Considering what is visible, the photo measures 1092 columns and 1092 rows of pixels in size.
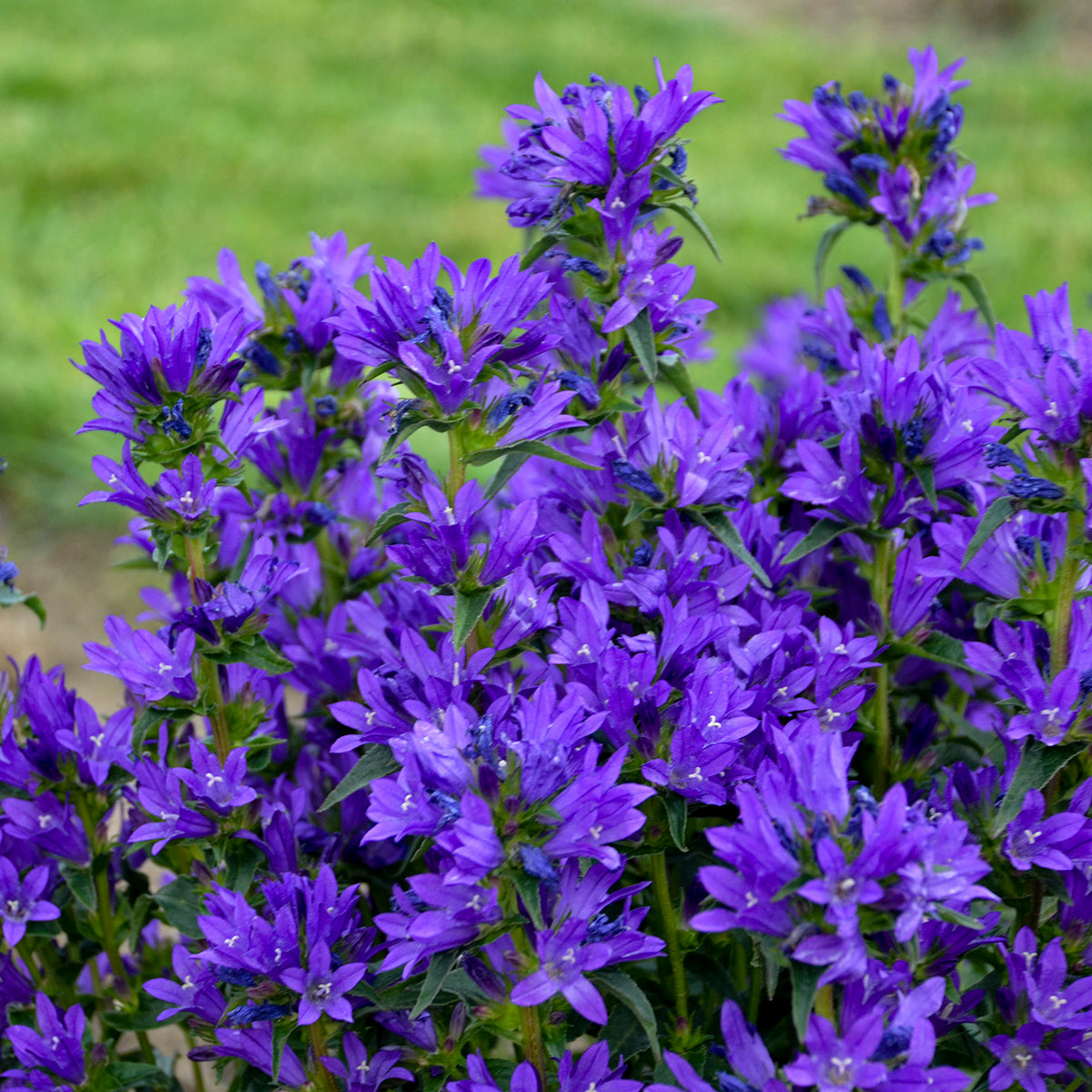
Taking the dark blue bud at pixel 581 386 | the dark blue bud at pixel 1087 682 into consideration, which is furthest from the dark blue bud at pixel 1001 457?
the dark blue bud at pixel 581 386

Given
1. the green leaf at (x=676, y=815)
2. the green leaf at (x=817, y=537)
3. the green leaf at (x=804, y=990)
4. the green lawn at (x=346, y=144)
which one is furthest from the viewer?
the green lawn at (x=346, y=144)

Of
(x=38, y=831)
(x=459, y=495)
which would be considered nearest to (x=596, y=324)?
(x=459, y=495)

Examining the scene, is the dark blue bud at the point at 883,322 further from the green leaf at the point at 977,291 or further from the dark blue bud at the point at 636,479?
the dark blue bud at the point at 636,479

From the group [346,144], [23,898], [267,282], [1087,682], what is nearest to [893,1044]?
[1087,682]

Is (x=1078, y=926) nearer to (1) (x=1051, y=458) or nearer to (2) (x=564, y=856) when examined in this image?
(1) (x=1051, y=458)

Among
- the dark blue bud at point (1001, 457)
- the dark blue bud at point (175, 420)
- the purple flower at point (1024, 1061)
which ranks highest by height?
the dark blue bud at point (175, 420)

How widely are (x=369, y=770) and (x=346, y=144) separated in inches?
234

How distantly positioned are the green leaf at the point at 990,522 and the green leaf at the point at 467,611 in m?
0.47

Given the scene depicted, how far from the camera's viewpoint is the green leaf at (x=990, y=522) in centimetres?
Answer: 126

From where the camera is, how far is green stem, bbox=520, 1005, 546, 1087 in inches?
48.6

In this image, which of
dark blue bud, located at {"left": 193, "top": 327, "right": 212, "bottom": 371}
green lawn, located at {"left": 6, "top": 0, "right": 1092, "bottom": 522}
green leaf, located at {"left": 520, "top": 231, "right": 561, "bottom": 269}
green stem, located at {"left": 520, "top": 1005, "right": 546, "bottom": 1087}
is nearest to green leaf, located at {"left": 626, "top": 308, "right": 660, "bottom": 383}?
green leaf, located at {"left": 520, "top": 231, "right": 561, "bottom": 269}

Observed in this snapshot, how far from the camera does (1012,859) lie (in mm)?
1308

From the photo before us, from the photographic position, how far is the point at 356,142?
6.77m

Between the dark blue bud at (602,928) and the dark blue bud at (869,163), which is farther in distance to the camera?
the dark blue bud at (869,163)
